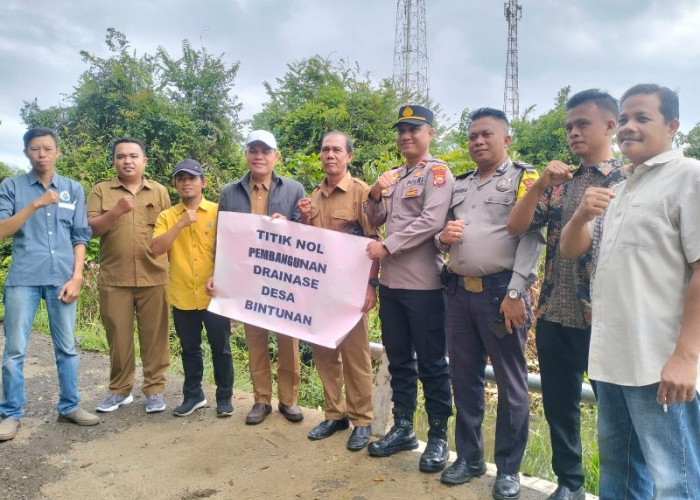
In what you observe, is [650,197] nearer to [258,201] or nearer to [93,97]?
[258,201]

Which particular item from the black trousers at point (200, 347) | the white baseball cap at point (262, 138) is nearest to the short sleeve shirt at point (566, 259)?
the white baseball cap at point (262, 138)

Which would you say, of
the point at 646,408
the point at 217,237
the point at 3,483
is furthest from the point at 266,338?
the point at 646,408

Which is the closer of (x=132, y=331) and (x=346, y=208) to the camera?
(x=346, y=208)

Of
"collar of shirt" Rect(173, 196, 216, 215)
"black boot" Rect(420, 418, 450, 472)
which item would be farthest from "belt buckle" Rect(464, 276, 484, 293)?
"collar of shirt" Rect(173, 196, 216, 215)

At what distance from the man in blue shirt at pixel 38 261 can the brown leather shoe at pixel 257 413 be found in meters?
1.30

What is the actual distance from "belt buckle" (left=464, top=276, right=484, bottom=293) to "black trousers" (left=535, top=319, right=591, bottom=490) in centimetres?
34

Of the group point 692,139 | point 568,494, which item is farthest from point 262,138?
point 692,139

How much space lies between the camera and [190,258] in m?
3.89

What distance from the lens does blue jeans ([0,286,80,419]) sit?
3486 millimetres

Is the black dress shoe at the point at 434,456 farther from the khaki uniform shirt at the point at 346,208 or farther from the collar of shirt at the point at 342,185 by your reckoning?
the collar of shirt at the point at 342,185

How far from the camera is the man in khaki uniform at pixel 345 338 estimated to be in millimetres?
3436

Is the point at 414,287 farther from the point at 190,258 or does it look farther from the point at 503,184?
the point at 190,258

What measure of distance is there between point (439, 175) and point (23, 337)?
2980mm

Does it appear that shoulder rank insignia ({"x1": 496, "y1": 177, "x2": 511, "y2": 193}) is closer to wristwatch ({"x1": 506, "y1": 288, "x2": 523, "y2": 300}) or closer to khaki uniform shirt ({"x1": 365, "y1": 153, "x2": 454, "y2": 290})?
khaki uniform shirt ({"x1": 365, "y1": 153, "x2": 454, "y2": 290})
